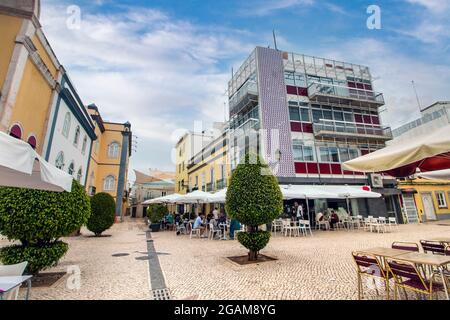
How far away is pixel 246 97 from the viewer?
18.3 m

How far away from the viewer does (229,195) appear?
7.08 m

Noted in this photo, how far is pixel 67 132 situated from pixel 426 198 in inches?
1208

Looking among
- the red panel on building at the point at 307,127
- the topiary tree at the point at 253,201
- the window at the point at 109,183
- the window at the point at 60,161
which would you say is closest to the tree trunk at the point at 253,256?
the topiary tree at the point at 253,201

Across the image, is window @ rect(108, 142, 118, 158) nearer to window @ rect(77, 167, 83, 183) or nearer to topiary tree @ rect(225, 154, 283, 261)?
window @ rect(77, 167, 83, 183)

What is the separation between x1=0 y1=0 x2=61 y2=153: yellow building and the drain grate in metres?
8.35

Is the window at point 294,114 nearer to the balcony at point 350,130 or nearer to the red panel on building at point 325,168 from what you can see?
the balcony at point 350,130

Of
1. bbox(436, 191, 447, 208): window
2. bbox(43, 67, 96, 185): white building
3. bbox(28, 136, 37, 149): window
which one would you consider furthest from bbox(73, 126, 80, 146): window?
bbox(436, 191, 447, 208): window

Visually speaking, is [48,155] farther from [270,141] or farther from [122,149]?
[122,149]

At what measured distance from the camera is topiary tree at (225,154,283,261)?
6566 millimetres

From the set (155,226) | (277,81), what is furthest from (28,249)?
(277,81)

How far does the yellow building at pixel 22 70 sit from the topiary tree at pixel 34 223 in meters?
5.28

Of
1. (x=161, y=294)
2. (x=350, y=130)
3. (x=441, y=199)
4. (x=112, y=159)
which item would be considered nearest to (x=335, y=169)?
(x=350, y=130)

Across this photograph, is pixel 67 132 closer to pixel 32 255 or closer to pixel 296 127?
pixel 32 255
